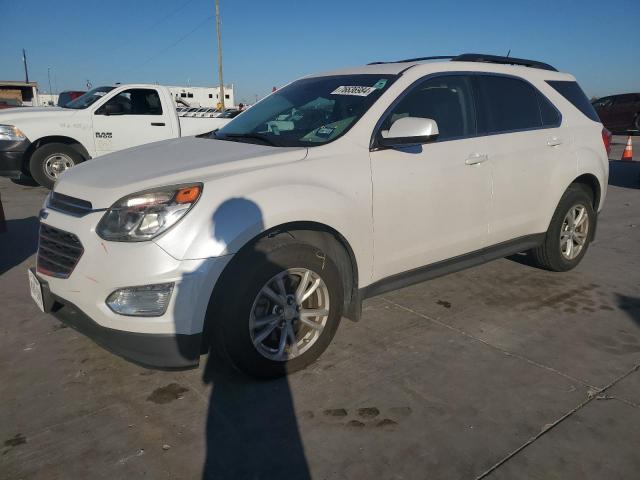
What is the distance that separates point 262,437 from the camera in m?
2.52

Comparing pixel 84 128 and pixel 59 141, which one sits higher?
pixel 84 128

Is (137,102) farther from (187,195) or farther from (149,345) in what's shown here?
(149,345)

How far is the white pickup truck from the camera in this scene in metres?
8.29

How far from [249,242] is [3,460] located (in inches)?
59.2

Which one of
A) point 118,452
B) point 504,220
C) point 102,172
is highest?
point 102,172

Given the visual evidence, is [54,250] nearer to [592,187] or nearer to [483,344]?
[483,344]

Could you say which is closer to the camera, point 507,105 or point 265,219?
point 265,219

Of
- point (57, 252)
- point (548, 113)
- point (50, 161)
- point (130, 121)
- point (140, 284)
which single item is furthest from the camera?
point (130, 121)

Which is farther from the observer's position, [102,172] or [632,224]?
[632,224]

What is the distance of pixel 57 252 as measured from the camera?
9.26 ft

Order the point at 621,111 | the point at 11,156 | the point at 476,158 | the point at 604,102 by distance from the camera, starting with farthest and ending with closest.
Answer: the point at 604,102
the point at 621,111
the point at 11,156
the point at 476,158

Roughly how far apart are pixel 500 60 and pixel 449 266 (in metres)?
1.87

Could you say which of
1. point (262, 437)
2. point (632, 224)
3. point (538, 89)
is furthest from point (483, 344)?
point (632, 224)

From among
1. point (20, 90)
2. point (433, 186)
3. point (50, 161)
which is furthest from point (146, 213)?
point (20, 90)
